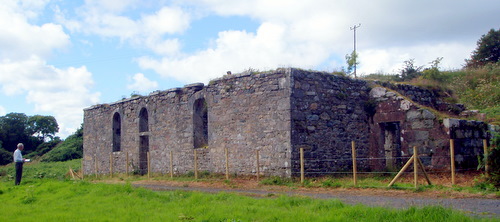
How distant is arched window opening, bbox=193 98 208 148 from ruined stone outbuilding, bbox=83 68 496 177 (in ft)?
0.13

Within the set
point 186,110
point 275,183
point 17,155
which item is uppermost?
point 186,110

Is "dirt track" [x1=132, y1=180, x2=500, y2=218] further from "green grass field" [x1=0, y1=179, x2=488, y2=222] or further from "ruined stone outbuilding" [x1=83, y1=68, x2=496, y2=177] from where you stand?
"ruined stone outbuilding" [x1=83, y1=68, x2=496, y2=177]

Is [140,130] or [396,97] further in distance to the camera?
[140,130]


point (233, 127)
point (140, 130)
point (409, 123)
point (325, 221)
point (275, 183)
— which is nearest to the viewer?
point (325, 221)

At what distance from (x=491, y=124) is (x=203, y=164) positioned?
411 inches

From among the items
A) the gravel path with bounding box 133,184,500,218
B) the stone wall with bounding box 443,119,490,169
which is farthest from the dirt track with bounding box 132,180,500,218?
the stone wall with bounding box 443,119,490,169

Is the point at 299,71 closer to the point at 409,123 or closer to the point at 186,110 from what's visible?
the point at 409,123

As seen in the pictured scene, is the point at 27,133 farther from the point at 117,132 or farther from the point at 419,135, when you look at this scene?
the point at 419,135

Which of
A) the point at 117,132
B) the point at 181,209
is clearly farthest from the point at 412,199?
the point at 117,132

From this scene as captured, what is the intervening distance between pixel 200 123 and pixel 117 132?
22.7ft

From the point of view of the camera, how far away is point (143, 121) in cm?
2139

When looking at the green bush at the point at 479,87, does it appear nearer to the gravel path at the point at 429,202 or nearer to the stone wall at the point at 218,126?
the stone wall at the point at 218,126

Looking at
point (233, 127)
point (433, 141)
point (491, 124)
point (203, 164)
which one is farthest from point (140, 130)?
point (491, 124)

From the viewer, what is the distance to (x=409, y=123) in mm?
15180
